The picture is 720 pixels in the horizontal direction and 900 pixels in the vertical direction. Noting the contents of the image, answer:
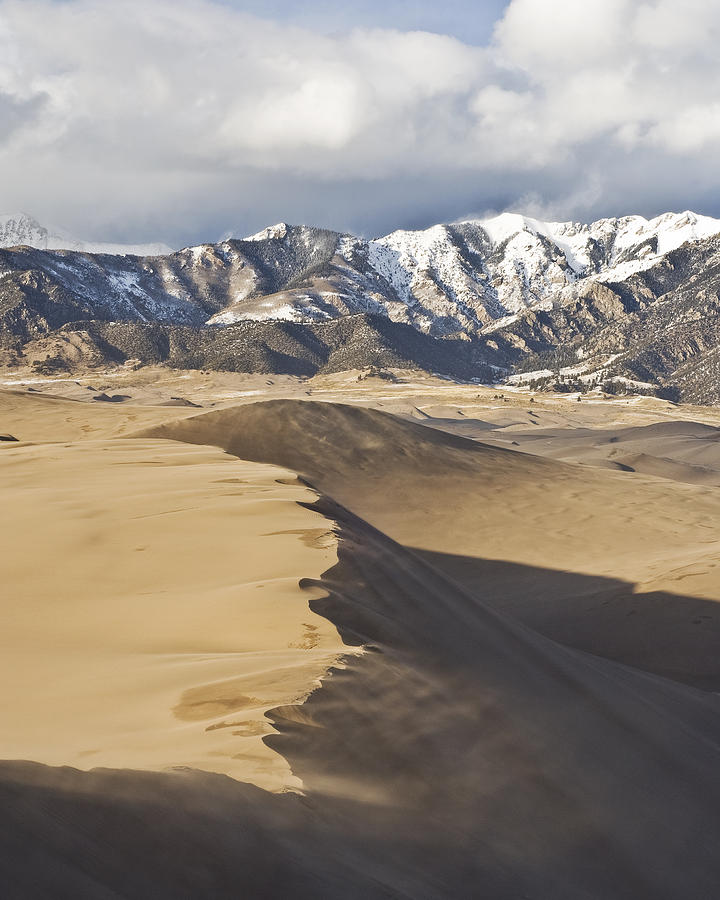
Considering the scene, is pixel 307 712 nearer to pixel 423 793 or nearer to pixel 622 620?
pixel 423 793

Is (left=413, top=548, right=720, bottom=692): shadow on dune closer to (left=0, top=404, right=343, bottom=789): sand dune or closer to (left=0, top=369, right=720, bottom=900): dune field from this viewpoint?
(left=0, top=369, right=720, bottom=900): dune field

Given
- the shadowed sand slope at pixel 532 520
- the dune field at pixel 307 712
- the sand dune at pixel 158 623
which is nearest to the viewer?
the dune field at pixel 307 712

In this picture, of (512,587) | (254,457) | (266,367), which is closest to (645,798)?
(512,587)

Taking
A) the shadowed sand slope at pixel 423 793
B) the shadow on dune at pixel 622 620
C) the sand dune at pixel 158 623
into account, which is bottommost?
the shadow on dune at pixel 622 620

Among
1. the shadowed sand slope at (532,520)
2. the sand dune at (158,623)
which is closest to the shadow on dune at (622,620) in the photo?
the shadowed sand slope at (532,520)

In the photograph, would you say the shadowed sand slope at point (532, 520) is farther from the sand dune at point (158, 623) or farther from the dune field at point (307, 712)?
the sand dune at point (158, 623)

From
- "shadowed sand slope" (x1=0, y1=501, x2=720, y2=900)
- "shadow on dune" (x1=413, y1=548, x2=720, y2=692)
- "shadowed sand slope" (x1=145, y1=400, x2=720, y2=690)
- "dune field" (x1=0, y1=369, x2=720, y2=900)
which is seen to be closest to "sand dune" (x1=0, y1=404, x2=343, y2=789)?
"dune field" (x1=0, y1=369, x2=720, y2=900)

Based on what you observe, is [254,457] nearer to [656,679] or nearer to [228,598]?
[656,679]
